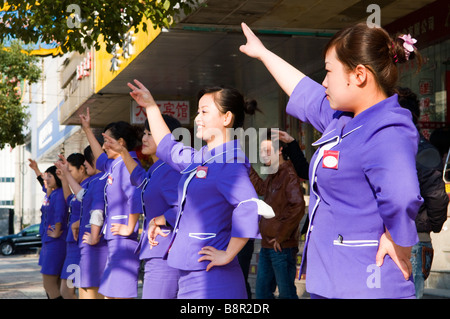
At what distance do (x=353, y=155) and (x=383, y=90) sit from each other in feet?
1.04

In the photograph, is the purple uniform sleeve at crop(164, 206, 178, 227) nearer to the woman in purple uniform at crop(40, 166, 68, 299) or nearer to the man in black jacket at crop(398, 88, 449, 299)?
the man in black jacket at crop(398, 88, 449, 299)

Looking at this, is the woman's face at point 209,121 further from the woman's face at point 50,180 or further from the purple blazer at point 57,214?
the woman's face at point 50,180

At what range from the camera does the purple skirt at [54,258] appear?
9906 millimetres

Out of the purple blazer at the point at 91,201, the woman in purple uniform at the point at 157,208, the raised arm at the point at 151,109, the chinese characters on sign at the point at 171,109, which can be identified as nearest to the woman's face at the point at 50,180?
the purple blazer at the point at 91,201

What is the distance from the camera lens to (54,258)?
32.6 feet

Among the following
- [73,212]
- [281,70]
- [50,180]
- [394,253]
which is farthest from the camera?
[50,180]

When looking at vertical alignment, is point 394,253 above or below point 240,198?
below

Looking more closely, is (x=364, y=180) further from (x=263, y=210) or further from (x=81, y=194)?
(x=81, y=194)

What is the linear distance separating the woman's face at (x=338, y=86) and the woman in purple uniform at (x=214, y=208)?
127 centimetres

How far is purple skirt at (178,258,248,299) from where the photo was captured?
13.1 ft

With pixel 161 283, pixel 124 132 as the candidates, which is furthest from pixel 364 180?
pixel 124 132

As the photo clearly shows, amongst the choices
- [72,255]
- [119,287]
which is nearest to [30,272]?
[72,255]

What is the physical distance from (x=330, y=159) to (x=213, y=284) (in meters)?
1.52
